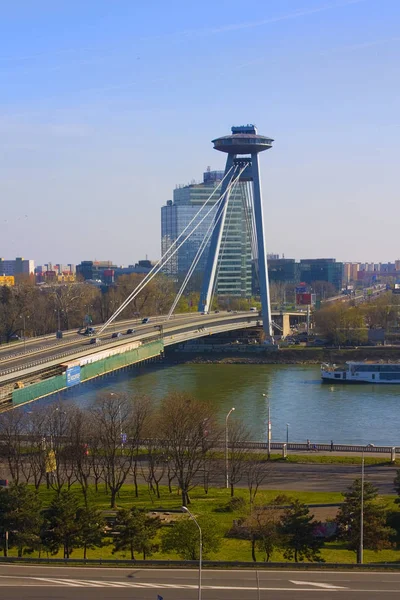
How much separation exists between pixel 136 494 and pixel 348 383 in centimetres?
1417

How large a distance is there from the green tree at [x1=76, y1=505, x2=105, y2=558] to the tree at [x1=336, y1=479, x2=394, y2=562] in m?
2.67

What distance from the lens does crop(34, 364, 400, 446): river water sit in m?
17.8

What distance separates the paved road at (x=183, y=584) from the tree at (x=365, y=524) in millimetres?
1385

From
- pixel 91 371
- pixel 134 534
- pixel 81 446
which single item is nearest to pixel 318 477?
pixel 81 446

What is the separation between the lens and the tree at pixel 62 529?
953 centimetres

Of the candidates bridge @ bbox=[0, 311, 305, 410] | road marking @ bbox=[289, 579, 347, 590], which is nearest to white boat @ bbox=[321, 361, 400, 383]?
bridge @ bbox=[0, 311, 305, 410]

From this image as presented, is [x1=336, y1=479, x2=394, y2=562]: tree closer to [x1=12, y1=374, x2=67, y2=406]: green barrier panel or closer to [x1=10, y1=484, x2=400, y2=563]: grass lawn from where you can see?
[x1=10, y1=484, x2=400, y2=563]: grass lawn

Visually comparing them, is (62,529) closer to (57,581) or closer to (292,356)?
(57,581)

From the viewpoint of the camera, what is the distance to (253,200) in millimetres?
35031

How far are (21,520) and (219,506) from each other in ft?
10.6

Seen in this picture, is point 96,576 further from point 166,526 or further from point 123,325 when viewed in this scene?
point 123,325

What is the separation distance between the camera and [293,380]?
26.1m

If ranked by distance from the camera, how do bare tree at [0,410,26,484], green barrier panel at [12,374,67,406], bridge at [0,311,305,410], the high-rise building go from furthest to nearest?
the high-rise building, bridge at [0,311,305,410], green barrier panel at [12,374,67,406], bare tree at [0,410,26,484]

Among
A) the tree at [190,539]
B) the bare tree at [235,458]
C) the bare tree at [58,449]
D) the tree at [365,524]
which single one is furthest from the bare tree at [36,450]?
the tree at [365,524]
